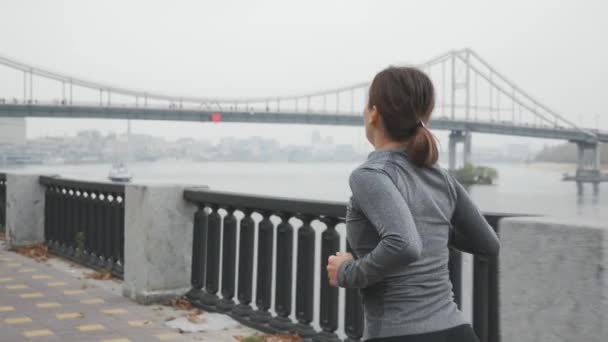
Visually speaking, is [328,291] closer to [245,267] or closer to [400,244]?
[245,267]

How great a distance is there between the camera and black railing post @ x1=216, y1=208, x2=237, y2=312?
479 centimetres

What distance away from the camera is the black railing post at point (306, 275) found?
407 cm

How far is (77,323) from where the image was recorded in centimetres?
448

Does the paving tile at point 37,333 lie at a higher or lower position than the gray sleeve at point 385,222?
lower

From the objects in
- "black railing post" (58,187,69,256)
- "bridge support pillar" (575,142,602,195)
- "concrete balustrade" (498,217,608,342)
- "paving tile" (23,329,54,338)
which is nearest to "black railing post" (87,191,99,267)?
"black railing post" (58,187,69,256)

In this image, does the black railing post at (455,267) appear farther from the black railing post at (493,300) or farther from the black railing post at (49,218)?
the black railing post at (49,218)

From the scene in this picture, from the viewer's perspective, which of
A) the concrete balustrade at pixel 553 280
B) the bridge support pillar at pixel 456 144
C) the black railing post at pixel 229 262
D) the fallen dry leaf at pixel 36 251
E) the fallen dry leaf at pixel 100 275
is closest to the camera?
the concrete balustrade at pixel 553 280

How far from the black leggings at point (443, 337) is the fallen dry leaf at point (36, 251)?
5982 mm

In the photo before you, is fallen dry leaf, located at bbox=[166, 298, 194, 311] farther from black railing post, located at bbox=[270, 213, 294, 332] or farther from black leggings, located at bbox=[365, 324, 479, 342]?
black leggings, located at bbox=[365, 324, 479, 342]

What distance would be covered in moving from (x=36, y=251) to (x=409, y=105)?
258 inches

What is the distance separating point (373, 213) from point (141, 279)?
11.9 ft

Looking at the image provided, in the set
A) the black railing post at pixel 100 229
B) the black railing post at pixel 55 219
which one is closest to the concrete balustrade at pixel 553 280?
the black railing post at pixel 100 229

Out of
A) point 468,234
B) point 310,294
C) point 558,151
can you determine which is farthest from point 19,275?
point 558,151

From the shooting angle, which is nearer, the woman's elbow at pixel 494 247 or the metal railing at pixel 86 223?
the woman's elbow at pixel 494 247
